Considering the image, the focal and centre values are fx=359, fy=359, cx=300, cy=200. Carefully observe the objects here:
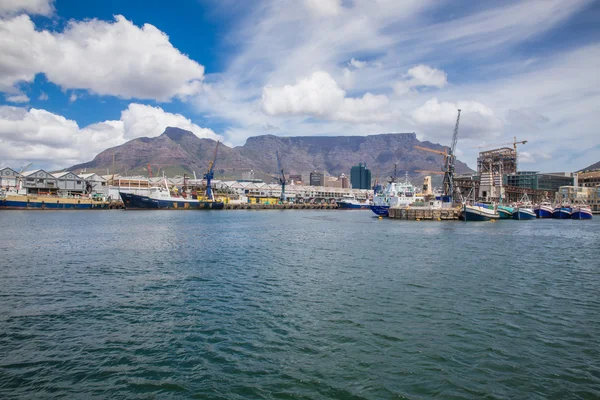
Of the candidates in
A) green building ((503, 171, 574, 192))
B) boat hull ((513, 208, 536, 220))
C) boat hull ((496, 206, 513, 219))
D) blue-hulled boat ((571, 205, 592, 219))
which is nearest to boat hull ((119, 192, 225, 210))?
boat hull ((496, 206, 513, 219))

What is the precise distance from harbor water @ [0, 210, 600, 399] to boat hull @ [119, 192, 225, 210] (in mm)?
100542

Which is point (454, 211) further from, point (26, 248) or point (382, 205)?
point (26, 248)

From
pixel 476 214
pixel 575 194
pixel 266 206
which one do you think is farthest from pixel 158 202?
pixel 575 194

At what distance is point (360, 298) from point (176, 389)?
10742 mm

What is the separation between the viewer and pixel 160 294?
19.0m

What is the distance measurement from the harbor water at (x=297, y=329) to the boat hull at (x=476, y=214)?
182 ft

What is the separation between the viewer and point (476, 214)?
270 feet

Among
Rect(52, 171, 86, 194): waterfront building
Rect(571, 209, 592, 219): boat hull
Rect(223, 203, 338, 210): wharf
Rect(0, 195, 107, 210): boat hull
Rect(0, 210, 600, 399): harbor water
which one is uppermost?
Rect(52, 171, 86, 194): waterfront building

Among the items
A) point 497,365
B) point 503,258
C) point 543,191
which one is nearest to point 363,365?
point 497,365

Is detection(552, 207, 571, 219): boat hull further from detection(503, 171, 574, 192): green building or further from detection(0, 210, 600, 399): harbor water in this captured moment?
detection(0, 210, 600, 399): harbor water

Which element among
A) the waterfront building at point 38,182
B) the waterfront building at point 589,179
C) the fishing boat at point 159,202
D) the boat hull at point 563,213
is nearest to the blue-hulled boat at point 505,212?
the boat hull at point 563,213

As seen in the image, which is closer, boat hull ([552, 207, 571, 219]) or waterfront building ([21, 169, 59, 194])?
boat hull ([552, 207, 571, 219])

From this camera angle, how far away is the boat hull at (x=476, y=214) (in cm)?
8188

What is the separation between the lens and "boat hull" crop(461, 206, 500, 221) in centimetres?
8188
